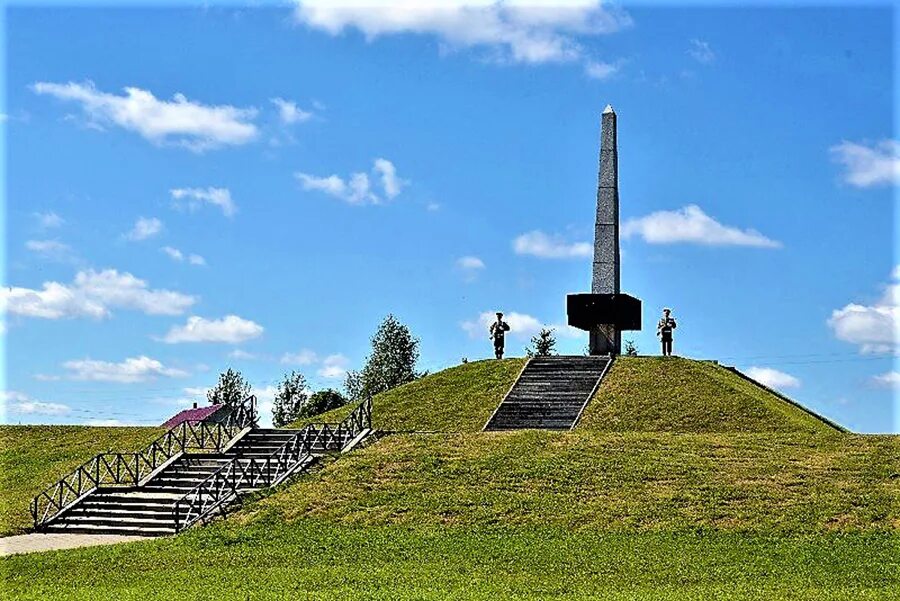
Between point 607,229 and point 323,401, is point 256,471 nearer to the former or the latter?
point 607,229

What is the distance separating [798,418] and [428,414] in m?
10.6

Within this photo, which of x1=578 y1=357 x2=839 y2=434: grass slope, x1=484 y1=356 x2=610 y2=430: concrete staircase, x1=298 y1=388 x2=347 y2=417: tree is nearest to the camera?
x1=578 y1=357 x2=839 y2=434: grass slope

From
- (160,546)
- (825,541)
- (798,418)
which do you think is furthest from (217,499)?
(798,418)

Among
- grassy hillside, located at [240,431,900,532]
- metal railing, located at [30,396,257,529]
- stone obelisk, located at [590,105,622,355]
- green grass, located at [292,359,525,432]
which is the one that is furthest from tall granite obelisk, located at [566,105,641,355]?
metal railing, located at [30,396,257,529]

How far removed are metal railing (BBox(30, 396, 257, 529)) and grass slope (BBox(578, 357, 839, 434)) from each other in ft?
29.6

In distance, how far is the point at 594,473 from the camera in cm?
2491

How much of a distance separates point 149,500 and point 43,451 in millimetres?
10136

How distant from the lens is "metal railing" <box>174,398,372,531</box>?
78.5 ft

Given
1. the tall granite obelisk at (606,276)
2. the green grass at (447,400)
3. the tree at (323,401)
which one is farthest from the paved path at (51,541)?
the tree at (323,401)

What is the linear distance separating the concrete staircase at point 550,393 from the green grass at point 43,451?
1039cm

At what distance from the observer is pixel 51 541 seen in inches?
907

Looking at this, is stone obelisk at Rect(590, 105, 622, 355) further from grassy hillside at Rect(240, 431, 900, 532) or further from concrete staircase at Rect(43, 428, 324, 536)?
concrete staircase at Rect(43, 428, 324, 536)

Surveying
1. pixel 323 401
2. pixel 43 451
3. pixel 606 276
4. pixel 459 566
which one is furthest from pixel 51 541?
pixel 323 401

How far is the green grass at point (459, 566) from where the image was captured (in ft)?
56.0
